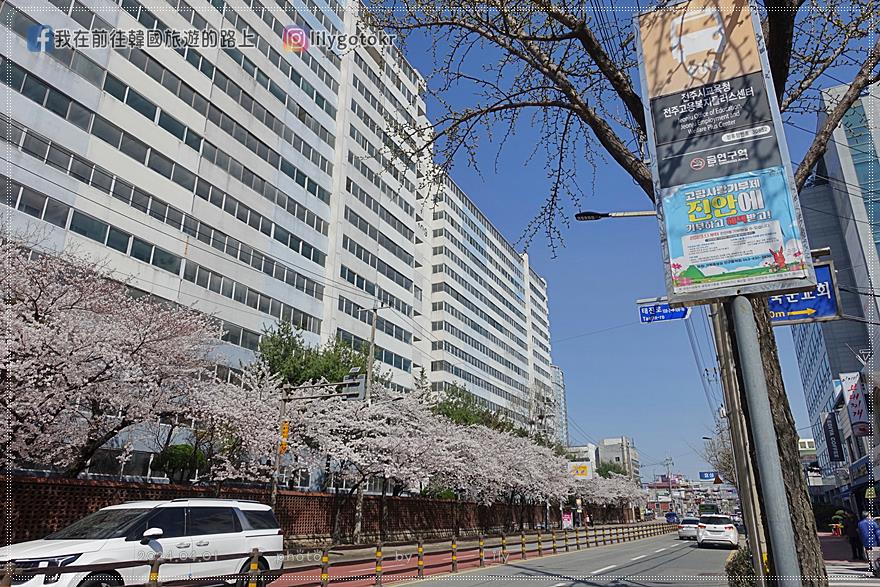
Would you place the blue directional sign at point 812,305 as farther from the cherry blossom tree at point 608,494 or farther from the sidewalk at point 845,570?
the cherry blossom tree at point 608,494

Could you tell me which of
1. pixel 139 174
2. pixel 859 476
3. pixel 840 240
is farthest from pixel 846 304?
pixel 139 174

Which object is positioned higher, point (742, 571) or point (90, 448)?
point (90, 448)

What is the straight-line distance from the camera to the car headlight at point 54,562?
7918 millimetres

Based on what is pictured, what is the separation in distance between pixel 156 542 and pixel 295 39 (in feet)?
149

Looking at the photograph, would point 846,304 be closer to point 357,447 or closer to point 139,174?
point 357,447

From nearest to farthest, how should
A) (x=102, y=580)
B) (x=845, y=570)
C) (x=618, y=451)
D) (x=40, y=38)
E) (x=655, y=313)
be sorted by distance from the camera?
(x=102, y=580)
(x=655, y=313)
(x=845, y=570)
(x=40, y=38)
(x=618, y=451)

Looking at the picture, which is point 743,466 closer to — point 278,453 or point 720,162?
point 720,162

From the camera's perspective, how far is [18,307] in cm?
1530

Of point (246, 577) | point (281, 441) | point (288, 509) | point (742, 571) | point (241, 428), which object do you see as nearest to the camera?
point (742, 571)

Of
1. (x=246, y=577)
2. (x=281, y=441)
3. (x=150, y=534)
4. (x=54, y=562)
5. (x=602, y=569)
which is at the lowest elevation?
(x=602, y=569)

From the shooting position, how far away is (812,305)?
26.4 feet

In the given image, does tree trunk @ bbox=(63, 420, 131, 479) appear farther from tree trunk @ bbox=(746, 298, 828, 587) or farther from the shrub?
tree trunk @ bbox=(746, 298, 828, 587)

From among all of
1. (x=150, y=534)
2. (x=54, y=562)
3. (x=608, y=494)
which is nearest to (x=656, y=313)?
(x=150, y=534)

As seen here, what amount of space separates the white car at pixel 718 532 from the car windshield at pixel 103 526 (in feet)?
96.4
